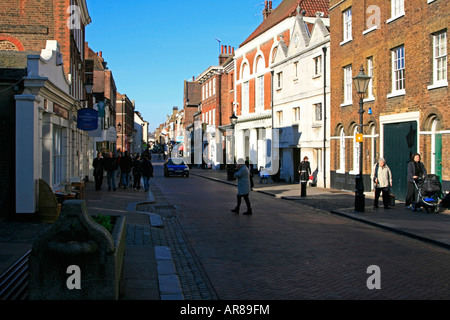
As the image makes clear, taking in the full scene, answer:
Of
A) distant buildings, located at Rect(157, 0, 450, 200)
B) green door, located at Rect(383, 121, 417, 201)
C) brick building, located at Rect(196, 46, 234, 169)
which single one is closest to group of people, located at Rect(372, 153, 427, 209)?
distant buildings, located at Rect(157, 0, 450, 200)

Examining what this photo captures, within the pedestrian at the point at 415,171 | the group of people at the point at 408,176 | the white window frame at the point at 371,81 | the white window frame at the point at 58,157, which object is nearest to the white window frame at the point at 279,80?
the white window frame at the point at 371,81

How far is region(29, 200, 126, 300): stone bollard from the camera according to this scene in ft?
15.2

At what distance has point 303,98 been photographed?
2805 centimetres

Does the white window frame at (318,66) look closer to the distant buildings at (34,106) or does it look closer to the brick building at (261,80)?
the brick building at (261,80)

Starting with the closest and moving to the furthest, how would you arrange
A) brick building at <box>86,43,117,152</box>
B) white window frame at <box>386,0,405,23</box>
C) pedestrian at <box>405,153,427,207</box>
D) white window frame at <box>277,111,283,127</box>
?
pedestrian at <box>405,153,427,207</box>
white window frame at <box>386,0,405,23</box>
brick building at <box>86,43,117,152</box>
white window frame at <box>277,111,283,127</box>

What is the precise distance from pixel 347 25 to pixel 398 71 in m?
5.43

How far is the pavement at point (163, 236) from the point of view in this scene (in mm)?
6301

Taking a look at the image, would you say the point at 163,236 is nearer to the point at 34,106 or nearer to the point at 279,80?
the point at 34,106

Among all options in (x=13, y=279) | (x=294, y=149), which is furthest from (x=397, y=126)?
(x=13, y=279)

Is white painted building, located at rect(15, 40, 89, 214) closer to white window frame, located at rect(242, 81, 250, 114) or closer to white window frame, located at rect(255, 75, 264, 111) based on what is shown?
white window frame, located at rect(255, 75, 264, 111)

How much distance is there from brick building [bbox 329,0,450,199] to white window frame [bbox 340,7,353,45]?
0.16ft

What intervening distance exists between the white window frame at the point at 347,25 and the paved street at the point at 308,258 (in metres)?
12.1
